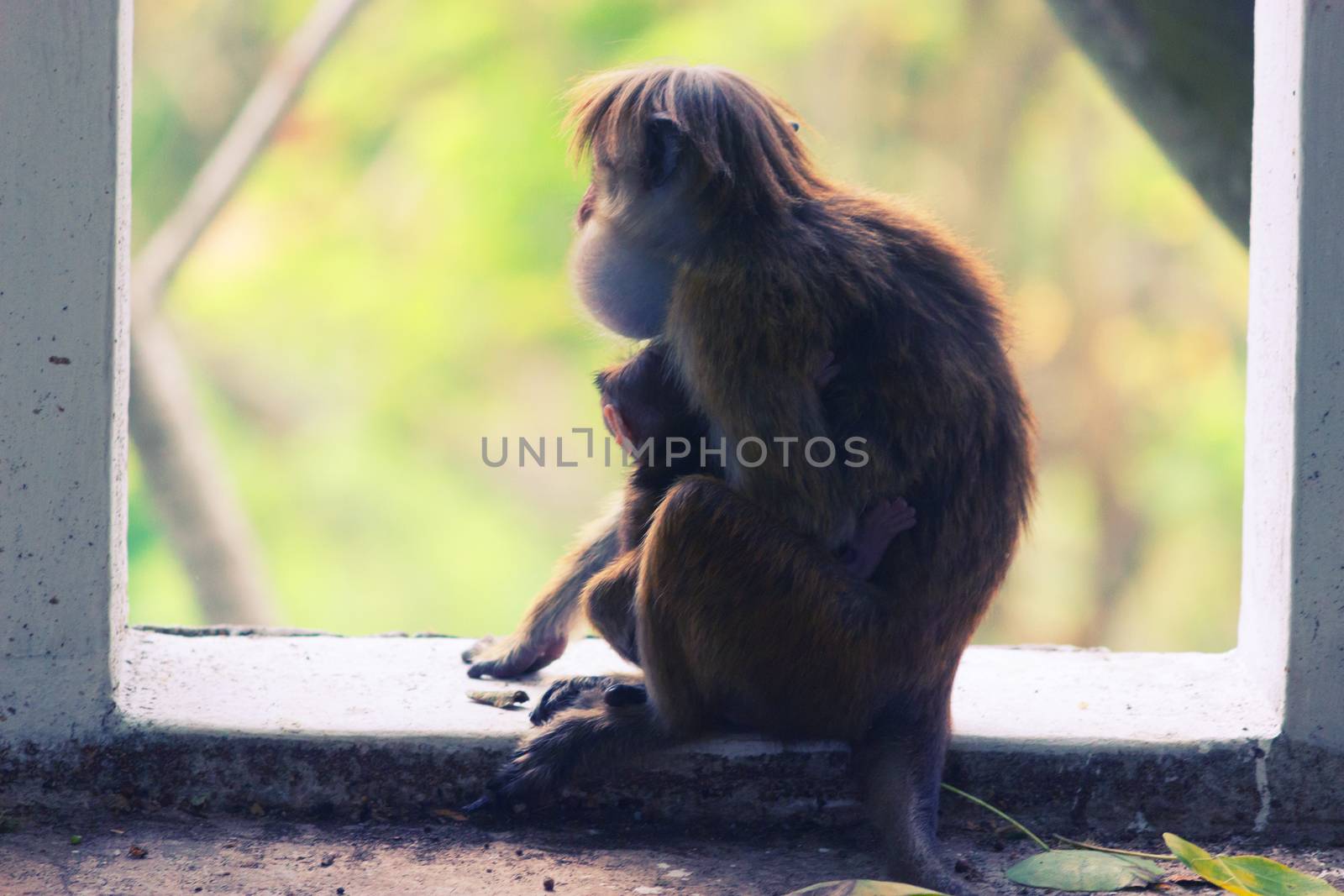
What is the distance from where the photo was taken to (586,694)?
329cm

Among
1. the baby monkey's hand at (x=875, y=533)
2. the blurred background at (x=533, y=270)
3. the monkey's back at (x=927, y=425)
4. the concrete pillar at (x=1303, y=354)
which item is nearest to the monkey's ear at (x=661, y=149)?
the monkey's back at (x=927, y=425)

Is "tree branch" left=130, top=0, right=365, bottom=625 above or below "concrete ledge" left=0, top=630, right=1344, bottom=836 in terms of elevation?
above

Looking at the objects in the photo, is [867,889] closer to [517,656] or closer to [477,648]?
[517,656]

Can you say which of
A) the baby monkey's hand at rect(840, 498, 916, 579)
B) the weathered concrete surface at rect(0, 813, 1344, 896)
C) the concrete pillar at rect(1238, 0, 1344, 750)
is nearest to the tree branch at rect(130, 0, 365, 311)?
the weathered concrete surface at rect(0, 813, 1344, 896)

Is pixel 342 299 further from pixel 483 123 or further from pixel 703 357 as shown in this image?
pixel 703 357

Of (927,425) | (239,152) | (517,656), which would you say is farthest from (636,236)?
(239,152)

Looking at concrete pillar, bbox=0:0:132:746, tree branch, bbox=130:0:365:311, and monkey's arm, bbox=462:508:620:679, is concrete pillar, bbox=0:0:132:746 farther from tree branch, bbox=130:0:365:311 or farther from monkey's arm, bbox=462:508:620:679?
tree branch, bbox=130:0:365:311

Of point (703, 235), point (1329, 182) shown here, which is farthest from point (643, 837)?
point (1329, 182)

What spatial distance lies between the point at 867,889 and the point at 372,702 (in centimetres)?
143

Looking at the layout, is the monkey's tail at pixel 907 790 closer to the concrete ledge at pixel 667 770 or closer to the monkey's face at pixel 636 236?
the concrete ledge at pixel 667 770

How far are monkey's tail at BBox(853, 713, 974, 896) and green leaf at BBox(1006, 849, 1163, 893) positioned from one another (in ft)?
0.67

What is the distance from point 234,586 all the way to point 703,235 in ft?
23.3

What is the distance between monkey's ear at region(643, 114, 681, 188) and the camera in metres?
3.07

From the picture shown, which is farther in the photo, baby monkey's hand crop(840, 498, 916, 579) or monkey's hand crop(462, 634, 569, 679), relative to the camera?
monkey's hand crop(462, 634, 569, 679)
